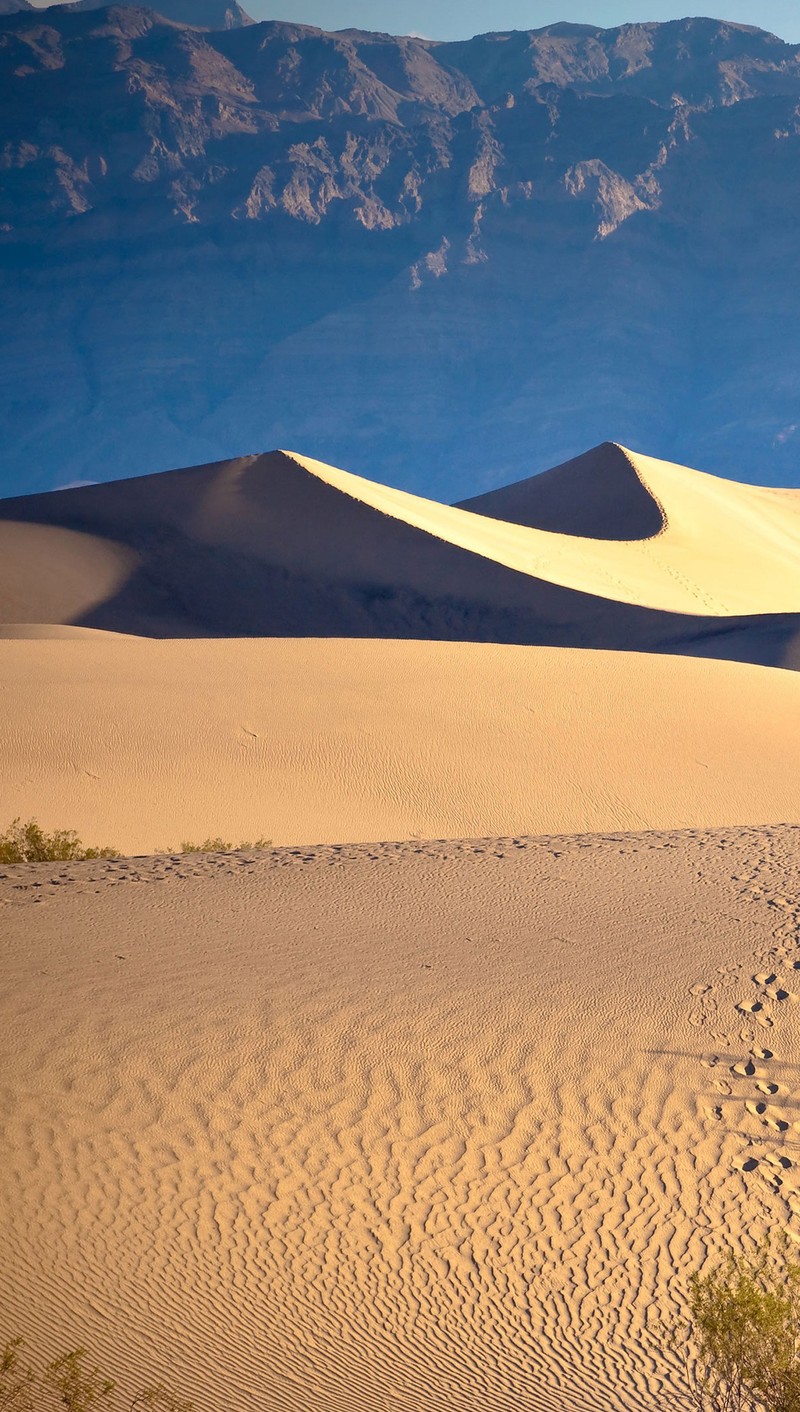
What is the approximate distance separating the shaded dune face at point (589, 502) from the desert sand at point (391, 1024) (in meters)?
23.5

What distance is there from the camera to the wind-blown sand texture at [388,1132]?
13.9ft

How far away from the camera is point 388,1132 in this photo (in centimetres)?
551

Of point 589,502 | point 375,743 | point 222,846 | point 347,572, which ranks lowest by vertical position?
point 222,846

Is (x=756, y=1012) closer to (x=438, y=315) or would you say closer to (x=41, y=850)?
(x=41, y=850)

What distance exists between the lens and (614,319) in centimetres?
17162

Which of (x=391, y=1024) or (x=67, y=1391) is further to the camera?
(x=391, y=1024)

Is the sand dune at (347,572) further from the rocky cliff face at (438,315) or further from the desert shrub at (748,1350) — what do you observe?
the rocky cliff face at (438,315)

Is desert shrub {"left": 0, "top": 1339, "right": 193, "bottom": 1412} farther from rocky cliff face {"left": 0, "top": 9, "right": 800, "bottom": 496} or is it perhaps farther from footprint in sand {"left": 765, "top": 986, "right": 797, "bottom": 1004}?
rocky cliff face {"left": 0, "top": 9, "right": 800, "bottom": 496}

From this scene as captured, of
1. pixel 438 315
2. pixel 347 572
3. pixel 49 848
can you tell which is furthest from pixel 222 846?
pixel 438 315

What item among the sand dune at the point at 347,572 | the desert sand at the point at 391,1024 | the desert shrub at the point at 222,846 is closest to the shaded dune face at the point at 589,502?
the sand dune at the point at 347,572

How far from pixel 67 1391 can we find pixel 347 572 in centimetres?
2911

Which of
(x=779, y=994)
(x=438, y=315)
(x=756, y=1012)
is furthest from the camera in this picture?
(x=438, y=315)

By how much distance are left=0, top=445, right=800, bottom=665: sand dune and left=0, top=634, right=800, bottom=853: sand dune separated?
10512 millimetres

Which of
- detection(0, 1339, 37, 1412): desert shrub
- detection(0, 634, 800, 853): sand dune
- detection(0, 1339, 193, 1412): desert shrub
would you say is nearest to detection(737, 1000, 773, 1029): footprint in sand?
detection(0, 1339, 193, 1412): desert shrub
